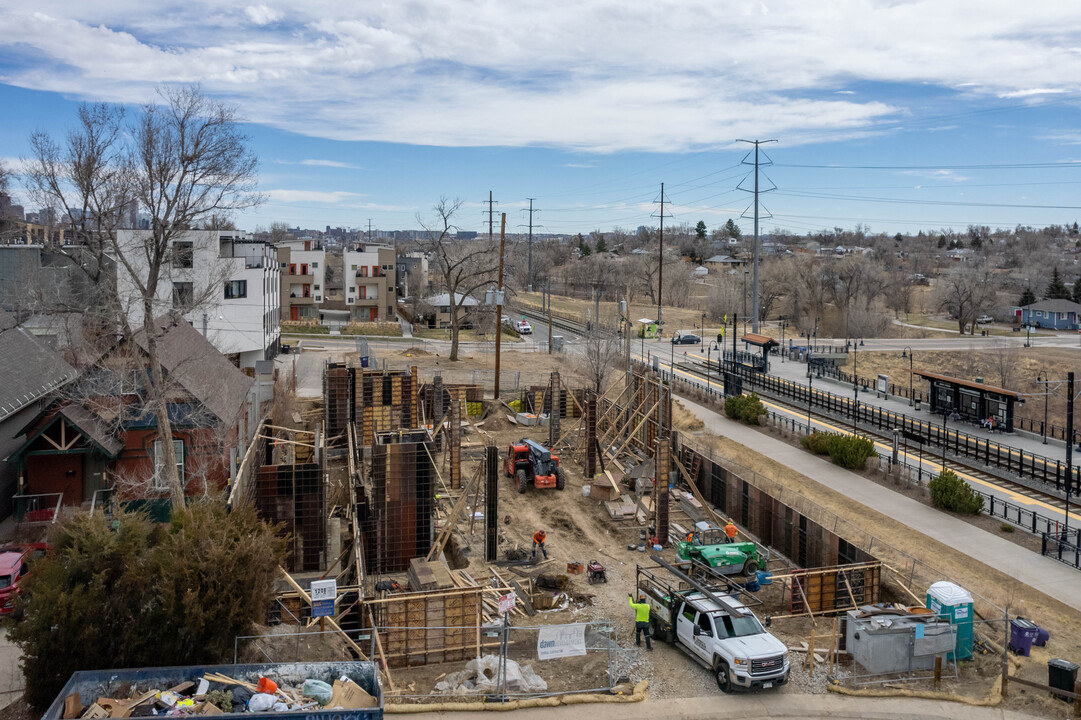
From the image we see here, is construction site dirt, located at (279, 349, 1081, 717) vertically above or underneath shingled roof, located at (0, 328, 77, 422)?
underneath

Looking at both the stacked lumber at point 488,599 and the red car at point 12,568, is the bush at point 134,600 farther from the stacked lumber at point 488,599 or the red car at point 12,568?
the stacked lumber at point 488,599

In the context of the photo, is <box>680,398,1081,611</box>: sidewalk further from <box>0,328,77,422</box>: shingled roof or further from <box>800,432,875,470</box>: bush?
<box>0,328,77,422</box>: shingled roof

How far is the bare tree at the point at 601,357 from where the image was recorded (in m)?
47.5

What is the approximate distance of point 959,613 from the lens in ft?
56.9

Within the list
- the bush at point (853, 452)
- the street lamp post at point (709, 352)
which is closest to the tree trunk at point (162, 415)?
the bush at point (853, 452)

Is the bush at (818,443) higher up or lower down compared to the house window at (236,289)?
lower down

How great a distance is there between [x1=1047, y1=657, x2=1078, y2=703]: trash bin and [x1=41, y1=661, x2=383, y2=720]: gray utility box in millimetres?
12668

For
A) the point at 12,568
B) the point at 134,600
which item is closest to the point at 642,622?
the point at 134,600

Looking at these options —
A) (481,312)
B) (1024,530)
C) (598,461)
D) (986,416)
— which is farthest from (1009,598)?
(481,312)

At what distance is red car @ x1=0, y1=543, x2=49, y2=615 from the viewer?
17.7 metres

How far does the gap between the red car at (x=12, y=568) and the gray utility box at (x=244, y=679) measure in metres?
5.15

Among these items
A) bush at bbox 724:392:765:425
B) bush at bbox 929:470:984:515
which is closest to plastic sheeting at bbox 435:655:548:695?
bush at bbox 929:470:984:515

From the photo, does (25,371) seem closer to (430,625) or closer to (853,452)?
(430,625)

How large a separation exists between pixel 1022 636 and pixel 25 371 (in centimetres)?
3093
